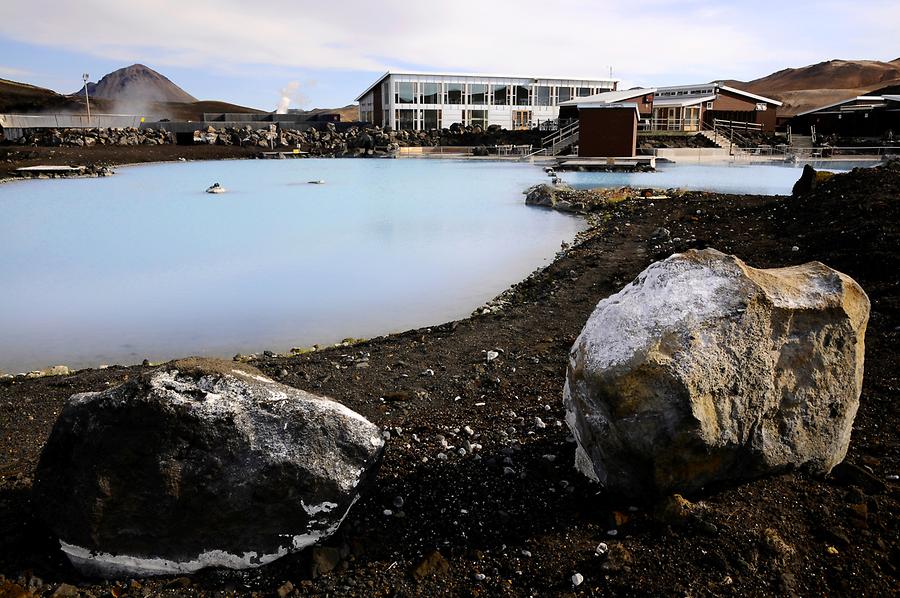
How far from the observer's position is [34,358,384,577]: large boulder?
3766 millimetres

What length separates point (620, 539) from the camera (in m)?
3.80

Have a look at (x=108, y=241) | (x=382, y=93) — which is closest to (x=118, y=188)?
(x=108, y=241)

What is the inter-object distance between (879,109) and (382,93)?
46.8m

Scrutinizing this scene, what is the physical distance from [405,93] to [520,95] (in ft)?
43.8

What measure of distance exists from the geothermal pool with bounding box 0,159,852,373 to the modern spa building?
135 ft

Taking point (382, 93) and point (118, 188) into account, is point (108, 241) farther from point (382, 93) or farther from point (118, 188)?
point (382, 93)

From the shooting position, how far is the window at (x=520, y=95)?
74794 millimetres

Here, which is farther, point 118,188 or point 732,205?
point 118,188

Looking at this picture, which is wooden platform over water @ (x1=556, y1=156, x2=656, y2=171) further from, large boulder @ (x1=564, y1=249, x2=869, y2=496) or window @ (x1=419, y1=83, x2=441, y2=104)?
window @ (x1=419, y1=83, x2=441, y2=104)

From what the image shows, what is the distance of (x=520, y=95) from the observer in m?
75.2

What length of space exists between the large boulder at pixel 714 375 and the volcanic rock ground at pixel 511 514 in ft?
Result: 0.77

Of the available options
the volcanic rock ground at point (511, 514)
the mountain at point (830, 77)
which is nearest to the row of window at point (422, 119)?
the volcanic rock ground at point (511, 514)

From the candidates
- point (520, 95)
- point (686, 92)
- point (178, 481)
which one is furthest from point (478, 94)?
point (178, 481)

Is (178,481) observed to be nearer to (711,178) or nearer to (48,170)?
(711,178)
